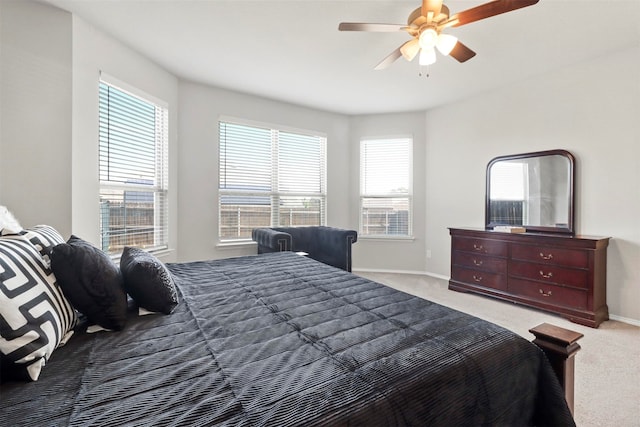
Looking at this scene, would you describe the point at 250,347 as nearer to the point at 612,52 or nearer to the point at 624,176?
the point at 624,176

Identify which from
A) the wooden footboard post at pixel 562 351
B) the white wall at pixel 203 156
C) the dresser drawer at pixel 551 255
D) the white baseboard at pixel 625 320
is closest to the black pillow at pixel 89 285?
the wooden footboard post at pixel 562 351

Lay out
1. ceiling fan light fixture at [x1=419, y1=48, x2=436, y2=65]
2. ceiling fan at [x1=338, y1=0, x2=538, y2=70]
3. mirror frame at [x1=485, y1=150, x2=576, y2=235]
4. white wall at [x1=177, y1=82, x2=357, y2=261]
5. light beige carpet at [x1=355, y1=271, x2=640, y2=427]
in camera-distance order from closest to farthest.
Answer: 1. light beige carpet at [x1=355, y1=271, x2=640, y2=427]
2. ceiling fan at [x1=338, y1=0, x2=538, y2=70]
3. ceiling fan light fixture at [x1=419, y1=48, x2=436, y2=65]
4. mirror frame at [x1=485, y1=150, x2=576, y2=235]
5. white wall at [x1=177, y1=82, x2=357, y2=261]

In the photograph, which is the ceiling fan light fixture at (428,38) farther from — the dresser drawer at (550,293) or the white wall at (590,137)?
the dresser drawer at (550,293)

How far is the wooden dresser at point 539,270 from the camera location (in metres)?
2.73

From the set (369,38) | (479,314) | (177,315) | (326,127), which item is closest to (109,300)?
(177,315)

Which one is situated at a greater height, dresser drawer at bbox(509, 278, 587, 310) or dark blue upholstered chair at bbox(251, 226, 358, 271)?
dark blue upholstered chair at bbox(251, 226, 358, 271)

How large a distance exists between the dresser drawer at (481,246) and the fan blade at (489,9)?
2.43m

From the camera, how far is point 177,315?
132 cm

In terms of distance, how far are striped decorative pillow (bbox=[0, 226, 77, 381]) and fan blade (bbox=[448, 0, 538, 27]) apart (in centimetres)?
249

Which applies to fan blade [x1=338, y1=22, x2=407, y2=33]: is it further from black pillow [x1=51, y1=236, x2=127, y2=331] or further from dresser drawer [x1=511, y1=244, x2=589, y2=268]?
dresser drawer [x1=511, y1=244, x2=589, y2=268]

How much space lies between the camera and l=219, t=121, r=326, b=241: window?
13.0 ft

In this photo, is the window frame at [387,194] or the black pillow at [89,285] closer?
the black pillow at [89,285]

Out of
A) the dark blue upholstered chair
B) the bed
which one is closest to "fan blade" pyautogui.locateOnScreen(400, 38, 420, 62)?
the bed

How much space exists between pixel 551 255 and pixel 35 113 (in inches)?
183
